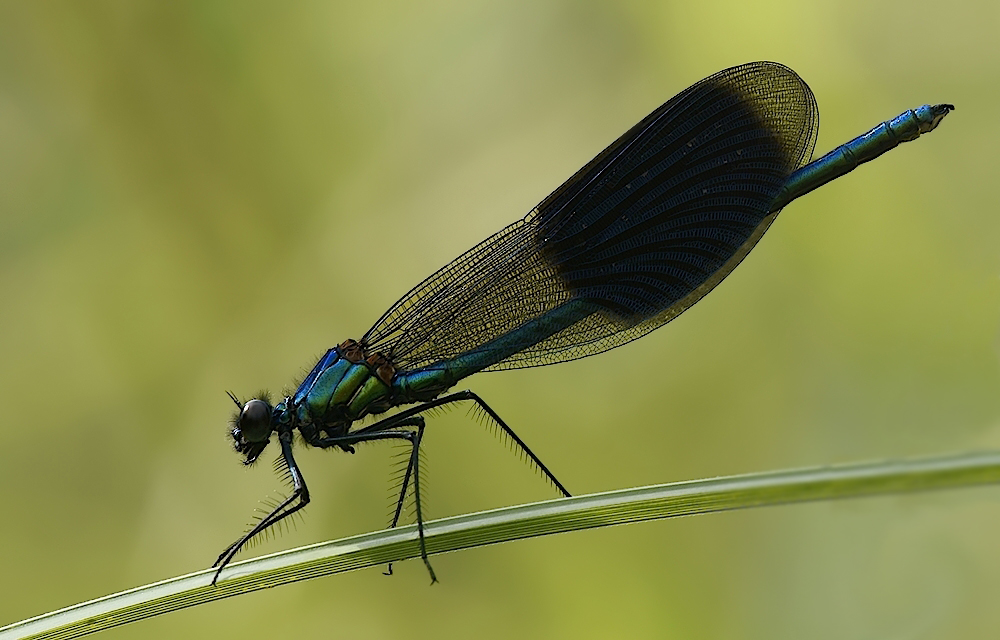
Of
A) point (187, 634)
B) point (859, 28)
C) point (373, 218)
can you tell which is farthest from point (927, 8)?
point (187, 634)

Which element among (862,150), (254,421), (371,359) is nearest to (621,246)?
(862,150)

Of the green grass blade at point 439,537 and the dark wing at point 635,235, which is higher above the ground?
the dark wing at point 635,235

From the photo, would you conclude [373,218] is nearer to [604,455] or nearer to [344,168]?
[344,168]

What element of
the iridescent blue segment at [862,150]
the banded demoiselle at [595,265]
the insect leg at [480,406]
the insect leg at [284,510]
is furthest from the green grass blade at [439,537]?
the iridescent blue segment at [862,150]

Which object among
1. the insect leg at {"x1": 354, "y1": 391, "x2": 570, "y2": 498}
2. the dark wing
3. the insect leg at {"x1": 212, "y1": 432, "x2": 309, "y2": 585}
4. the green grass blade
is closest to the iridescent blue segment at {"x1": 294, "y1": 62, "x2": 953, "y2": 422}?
the dark wing

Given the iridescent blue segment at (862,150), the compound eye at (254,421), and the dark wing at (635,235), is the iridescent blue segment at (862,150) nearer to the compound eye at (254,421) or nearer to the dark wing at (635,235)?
the dark wing at (635,235)

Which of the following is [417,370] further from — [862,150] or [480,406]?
[862,150]

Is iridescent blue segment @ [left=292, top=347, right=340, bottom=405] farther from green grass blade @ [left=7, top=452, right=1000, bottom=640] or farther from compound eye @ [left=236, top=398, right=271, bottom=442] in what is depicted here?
green grass blade @ [left=7, top=452, right=1000, bottom=640]
